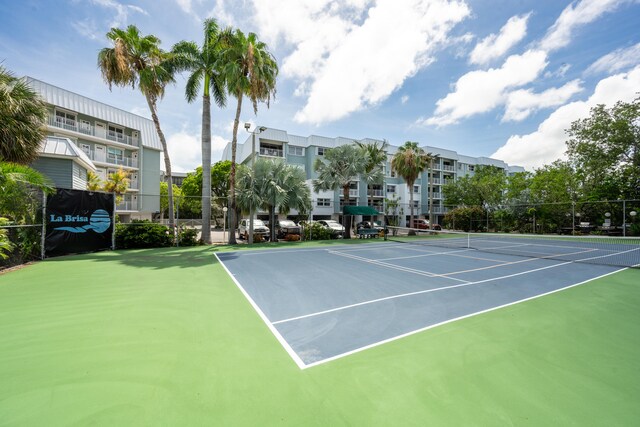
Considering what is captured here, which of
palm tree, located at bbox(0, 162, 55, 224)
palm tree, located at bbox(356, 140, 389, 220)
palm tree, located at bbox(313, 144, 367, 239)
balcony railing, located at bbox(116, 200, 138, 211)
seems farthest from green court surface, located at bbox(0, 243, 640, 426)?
balcony railing, located at bbox(116, 200, 138, 211)

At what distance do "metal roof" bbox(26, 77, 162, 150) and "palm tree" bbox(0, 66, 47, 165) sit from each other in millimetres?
17159

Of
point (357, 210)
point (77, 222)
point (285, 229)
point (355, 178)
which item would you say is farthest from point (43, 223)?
point (355, 178)

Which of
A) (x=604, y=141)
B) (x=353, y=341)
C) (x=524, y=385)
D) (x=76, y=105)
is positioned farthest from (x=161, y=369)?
(x=604, y=141)

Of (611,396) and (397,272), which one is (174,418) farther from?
(397,272)

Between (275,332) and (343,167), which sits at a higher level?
(343,167)

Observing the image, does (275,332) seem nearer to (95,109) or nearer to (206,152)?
(206,152)

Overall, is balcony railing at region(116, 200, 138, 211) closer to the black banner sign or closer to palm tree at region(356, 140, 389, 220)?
the black banner sign

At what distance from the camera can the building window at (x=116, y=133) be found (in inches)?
1313

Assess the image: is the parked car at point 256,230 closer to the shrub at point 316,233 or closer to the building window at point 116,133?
the shrub at point 316,233

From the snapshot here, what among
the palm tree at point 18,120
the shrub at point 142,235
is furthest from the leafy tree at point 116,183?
the palm tree at point 18,120

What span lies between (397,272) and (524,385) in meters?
6.64

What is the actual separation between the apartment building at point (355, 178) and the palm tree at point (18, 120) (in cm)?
2055

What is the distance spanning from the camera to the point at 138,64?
17.1m

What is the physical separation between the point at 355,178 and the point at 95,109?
3227 centimetres
